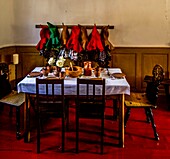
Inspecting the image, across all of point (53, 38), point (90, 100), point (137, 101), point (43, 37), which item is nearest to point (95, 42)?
point (53, 38)

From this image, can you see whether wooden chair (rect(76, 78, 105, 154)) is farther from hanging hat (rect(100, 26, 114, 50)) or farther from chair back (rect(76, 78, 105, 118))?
hanging hat (rect(100, 26, 114, 50))

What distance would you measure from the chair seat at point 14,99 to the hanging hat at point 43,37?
161 cm

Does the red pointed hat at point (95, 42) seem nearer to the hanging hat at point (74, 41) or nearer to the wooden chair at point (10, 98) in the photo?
the hanging hat at point (74, 41)

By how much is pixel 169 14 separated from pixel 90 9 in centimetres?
147

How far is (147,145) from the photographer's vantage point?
3666 mm

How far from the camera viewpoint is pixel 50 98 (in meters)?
3.46

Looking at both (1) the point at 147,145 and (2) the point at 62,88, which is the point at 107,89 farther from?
(1) the point at 147,145

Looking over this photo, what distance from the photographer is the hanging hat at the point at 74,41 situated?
5.61 meters

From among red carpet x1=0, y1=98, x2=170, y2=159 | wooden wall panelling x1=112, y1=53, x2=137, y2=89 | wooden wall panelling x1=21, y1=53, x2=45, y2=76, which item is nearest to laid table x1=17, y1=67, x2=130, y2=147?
red carpet x1=0, y1=98, x2=170, y2=159

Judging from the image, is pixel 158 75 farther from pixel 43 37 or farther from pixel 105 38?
pixel 43 37

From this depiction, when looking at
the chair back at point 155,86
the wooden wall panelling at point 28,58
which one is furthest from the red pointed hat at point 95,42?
the chair back at point 155,86

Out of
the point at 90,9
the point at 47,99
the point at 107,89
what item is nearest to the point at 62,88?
the point at 47,99

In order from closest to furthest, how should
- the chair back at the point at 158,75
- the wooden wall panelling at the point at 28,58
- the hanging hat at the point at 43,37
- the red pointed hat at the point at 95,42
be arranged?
1. the chair back at the point at 158,75
2. the red pointed hat at the point at 95,42
3. the hanging hat at the point at 43,37
4. the wooden wall panelling at the point at 28,58

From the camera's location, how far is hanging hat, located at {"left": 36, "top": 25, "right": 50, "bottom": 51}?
5.71 meters
